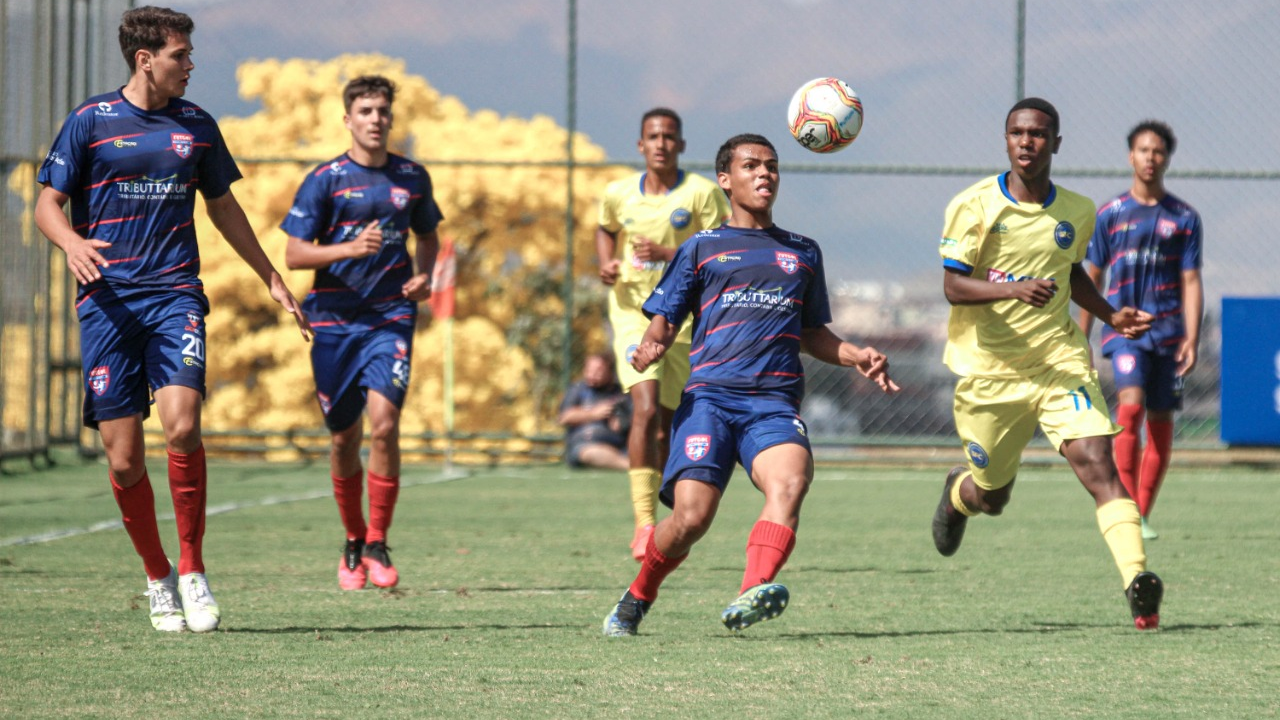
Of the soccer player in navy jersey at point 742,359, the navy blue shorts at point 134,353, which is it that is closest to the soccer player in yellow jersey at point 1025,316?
the soccer player in navy jersey at point 742,359

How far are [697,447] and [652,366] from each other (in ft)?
9.74

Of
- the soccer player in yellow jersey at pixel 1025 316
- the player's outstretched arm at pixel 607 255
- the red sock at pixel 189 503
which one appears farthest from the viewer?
the player's outstretched arm at pixel 607 255

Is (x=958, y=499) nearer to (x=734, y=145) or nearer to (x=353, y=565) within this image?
(x=734, y=145)

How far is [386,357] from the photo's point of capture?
747cm

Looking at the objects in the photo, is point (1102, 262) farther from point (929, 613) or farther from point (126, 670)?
point (126, 670)

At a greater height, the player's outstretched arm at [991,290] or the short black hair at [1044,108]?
the short black hair at [1044,108]

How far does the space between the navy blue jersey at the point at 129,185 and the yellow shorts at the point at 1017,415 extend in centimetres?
315

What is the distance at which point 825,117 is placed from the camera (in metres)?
6.78

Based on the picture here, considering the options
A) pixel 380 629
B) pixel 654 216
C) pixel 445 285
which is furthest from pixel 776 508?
pixel 445 285

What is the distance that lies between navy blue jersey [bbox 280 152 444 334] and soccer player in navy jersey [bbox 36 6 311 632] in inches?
60.9

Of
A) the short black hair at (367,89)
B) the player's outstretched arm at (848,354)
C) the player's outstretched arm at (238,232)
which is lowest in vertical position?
the player's outstretched arm at (848,354)

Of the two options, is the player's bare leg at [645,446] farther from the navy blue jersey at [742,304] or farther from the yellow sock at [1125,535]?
the yellow sock at [1125,535]

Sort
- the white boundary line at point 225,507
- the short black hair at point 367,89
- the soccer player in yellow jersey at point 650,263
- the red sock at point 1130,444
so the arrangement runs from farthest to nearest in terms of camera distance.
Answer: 1. the red sock at point 1130,444
2. the white boundary line at point 225,507
3. the soccer player in yellow jersey at point 650,263
4. the short black hair at point 367,89

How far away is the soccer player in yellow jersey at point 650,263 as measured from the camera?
8375 mm
